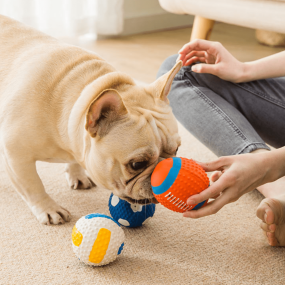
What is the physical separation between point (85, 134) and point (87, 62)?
0.26m

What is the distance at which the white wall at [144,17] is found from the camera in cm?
383

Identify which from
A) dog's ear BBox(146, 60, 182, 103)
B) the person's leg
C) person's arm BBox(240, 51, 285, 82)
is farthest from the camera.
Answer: person's arm BBox(240, 51, 285, 82)

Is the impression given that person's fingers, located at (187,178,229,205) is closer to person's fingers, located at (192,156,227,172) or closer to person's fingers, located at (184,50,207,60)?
person's fingers, located at (192,156,227,172)

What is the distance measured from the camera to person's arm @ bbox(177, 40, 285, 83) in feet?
4.59

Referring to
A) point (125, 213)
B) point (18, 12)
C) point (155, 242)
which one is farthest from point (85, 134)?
point (18, 12)

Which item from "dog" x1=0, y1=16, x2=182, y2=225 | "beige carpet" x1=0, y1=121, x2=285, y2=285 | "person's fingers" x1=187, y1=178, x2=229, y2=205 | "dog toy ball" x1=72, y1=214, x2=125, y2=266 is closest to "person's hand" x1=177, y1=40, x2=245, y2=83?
"dog" x1=0, y1=16, x2=182, y2=225

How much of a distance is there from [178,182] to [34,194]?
0.52 metres

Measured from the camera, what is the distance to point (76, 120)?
3.48 feet

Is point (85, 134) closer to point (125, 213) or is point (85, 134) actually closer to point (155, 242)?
point (125, 213)

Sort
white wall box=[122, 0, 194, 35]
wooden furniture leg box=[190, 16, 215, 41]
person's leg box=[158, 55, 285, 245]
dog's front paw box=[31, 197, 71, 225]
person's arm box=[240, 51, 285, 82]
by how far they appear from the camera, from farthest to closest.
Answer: white wall box=[122, 0, 194, 35], wooden furniture leg box=[190, 16, 215, 41], person's arm box=[240, 51, 285, 82], person's leg box=[158, 55, 285, 245], dog's front paw box=[31, 197, 71, 225]

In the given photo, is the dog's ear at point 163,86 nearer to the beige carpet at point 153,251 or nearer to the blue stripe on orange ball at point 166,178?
the blue stripe on orange ball at point 166,178

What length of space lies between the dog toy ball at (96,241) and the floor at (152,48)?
161cm

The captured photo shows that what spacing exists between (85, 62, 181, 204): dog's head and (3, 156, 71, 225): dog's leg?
0.21 meters

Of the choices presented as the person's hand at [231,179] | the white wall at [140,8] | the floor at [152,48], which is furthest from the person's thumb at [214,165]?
the white wall at [140,8]
